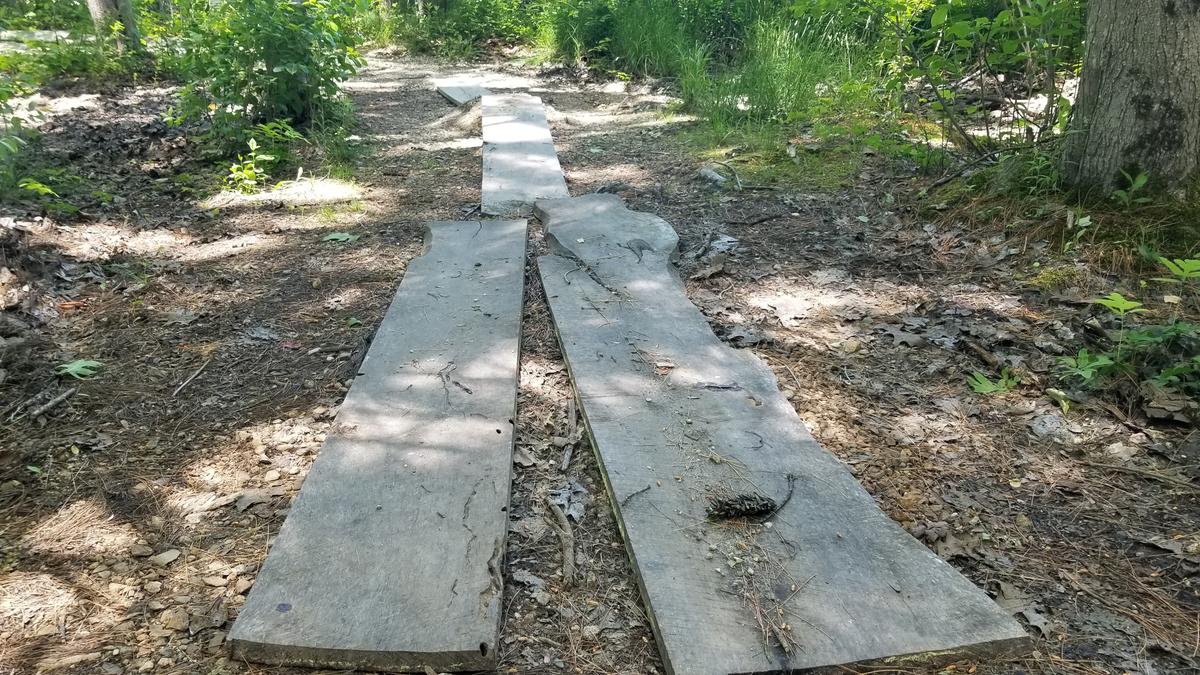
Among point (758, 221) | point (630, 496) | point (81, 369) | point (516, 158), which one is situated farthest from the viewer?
point (516, 158)

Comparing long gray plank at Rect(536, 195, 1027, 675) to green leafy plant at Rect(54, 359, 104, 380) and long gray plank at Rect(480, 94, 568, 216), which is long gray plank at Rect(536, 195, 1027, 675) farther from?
long gray plank at Rect(480, 94, 568, 216)

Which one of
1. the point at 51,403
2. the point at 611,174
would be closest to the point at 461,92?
the point at 611,174

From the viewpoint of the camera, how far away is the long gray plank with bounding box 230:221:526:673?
168 cm

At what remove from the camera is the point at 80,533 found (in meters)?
2.11

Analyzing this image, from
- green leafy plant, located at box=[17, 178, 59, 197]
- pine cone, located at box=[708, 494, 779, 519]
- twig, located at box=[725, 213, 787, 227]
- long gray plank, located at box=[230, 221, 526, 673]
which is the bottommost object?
long gray plank, located at box=[230, 221, 526, 673]

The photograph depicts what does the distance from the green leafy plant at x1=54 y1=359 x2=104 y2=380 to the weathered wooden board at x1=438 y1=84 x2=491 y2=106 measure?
18.3 ft

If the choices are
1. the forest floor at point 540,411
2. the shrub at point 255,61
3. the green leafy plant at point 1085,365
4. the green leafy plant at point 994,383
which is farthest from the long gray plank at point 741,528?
the shrub at point 255,61

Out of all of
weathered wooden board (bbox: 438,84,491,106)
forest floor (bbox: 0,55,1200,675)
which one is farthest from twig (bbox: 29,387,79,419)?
weathered wooden board (bbox: 438,84,491,106)

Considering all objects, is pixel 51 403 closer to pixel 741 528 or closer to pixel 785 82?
pixel 741 528

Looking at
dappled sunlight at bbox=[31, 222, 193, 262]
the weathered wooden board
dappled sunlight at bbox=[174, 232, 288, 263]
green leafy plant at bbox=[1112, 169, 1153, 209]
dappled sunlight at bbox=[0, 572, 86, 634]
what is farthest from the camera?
the weathered wooden board

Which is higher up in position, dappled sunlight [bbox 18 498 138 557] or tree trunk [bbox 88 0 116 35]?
tree trunk [bbox 88 0 116 35]

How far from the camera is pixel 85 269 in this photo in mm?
3795

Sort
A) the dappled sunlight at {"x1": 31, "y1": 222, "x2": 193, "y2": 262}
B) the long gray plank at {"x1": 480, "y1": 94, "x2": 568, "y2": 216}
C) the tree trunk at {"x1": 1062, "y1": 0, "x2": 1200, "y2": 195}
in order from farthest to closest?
1. the long gray plank at {"x1": 480, "y1": 94, "x2": 568, "y2": 216}
2. the dappled sunlight at {"x1": 31, "y1": 222, "x2": 193, "y2": 262}
3. the tree trunk at {"x1": 1062, "y1": 0, "x2": 1200, "y2": 195}

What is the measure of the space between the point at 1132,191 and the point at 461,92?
268 inches
